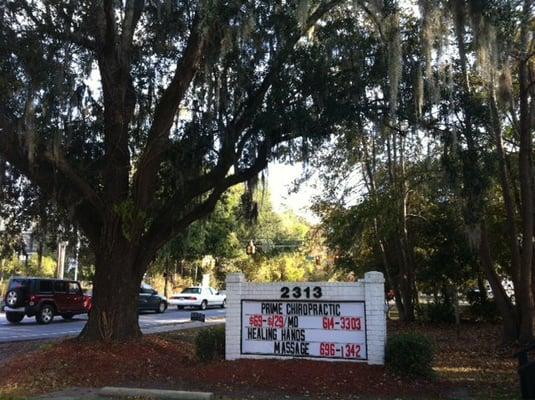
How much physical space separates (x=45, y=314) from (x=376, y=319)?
19768 mm

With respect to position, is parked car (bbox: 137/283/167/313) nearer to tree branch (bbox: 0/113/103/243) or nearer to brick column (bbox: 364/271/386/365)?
tree branch (bbox: 0/113/103/243)

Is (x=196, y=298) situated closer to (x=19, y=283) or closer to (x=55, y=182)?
(x=19, y=283)

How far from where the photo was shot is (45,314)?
25922 millimetres

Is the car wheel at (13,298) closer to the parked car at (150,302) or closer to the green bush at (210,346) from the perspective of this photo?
the parked car at (150,302)

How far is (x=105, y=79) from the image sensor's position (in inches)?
517

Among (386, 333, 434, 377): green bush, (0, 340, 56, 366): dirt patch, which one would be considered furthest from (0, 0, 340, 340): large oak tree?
(386, 333, 434, 377): green bush

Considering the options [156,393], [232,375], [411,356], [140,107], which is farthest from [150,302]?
[411,356]

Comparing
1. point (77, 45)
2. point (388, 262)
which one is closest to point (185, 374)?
point (77, 45)

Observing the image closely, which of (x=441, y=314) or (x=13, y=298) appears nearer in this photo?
(x=441, y=314)

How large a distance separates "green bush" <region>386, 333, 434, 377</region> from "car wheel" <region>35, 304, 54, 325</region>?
19745 millimetres

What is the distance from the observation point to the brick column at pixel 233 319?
1120 centimetres

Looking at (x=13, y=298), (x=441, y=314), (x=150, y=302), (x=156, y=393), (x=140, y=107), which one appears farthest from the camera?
(x=150, y=302)

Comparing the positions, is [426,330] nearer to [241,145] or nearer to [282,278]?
[241,145]

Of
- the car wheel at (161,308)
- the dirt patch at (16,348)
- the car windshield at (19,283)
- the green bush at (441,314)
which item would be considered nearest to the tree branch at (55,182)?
the dirt patch at (16,348)
